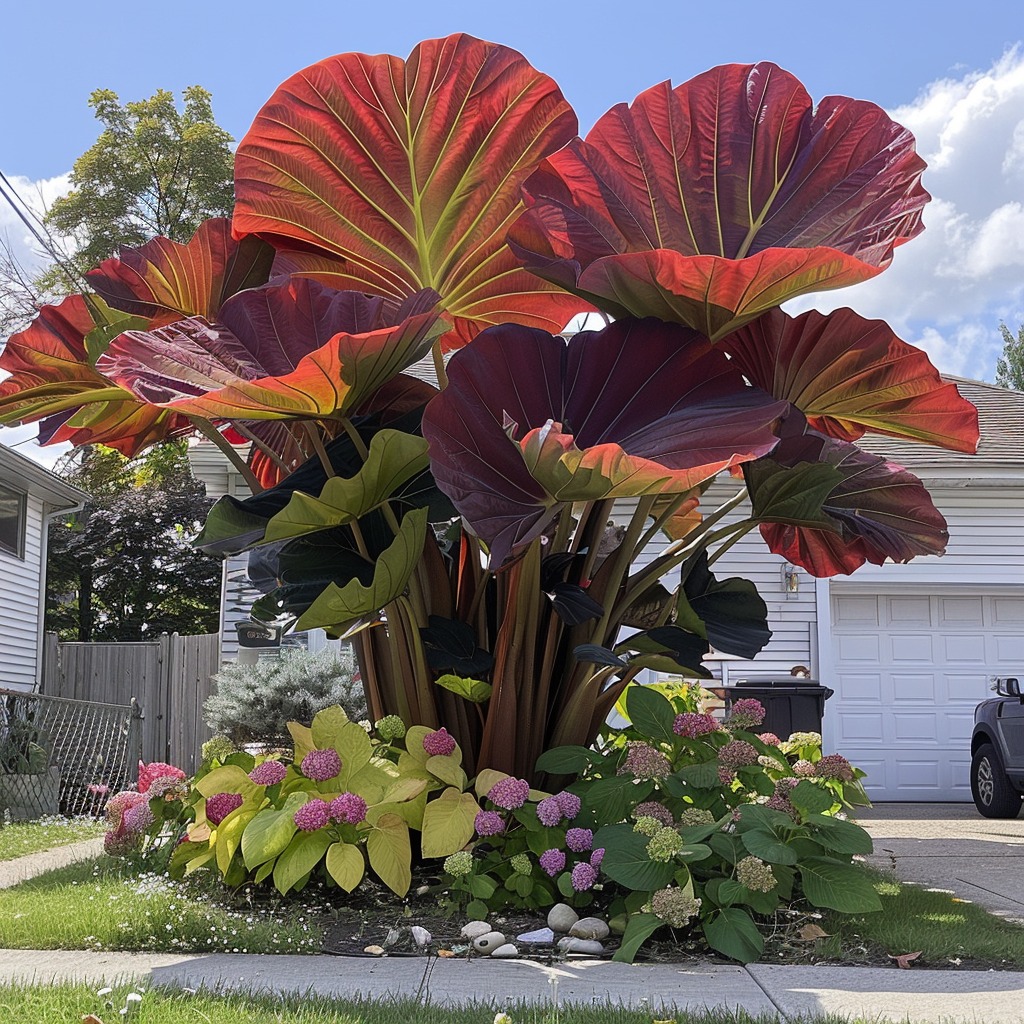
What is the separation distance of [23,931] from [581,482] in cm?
223

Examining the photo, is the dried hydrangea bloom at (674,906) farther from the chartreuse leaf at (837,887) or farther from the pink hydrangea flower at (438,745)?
the pink hydrangea flower at (438,745)

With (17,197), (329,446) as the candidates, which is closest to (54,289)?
(17,197)

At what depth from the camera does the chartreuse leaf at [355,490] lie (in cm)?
338

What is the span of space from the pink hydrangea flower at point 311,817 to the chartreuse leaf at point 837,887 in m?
1.54

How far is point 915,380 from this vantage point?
3.93 meters

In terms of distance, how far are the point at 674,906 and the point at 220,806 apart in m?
1.66

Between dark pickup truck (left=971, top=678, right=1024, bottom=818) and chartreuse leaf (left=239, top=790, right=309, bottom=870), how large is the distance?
645 centimetres

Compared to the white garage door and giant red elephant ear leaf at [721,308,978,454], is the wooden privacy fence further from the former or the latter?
giant red elephant ear leaf at [721,308,978,454]

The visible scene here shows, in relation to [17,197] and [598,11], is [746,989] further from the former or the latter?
[17,197]

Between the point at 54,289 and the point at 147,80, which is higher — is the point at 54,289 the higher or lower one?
the lower one

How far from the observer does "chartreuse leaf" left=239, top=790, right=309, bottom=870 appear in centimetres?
338

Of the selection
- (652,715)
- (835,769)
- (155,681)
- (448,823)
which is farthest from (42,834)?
(155,681)

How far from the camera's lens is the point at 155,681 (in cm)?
1370

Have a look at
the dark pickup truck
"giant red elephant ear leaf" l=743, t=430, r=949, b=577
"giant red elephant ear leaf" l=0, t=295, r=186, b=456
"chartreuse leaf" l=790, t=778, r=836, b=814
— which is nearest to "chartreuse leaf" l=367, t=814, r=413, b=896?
"chartreuse leaf" l=790, t=778, r=836, b=814
